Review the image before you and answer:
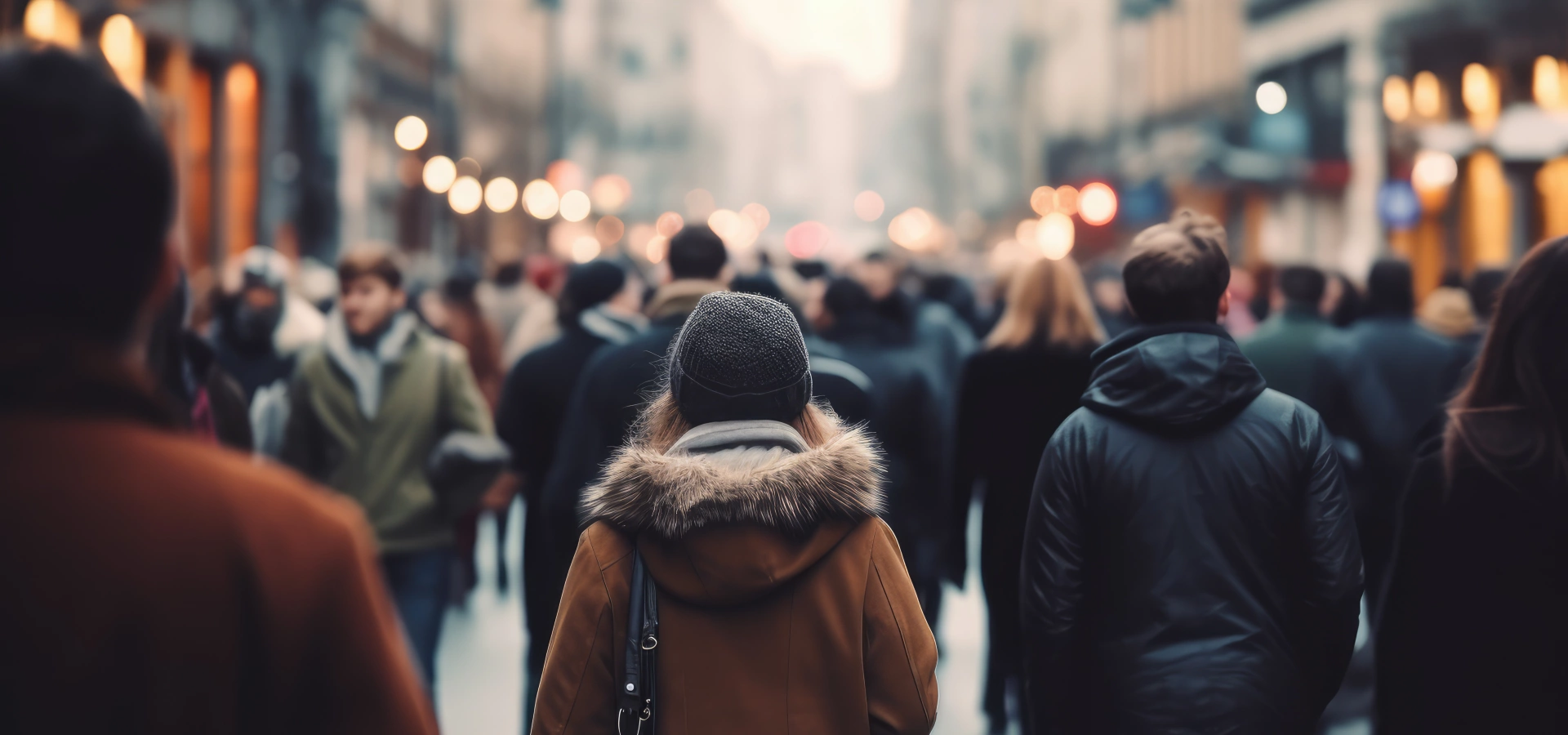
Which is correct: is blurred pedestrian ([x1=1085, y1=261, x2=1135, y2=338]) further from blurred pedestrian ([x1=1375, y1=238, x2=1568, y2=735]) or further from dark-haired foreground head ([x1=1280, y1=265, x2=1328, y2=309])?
blurred pedestrian ([x1=1375, y1=238, x2=1568, y2=735])

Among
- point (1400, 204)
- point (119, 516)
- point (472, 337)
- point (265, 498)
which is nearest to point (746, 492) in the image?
point (265, 498)

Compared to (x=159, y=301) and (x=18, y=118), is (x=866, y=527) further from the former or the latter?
(x=18, y=118)

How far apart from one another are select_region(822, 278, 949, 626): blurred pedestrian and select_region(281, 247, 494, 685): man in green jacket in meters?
1.86

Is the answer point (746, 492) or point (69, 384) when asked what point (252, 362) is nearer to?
point (746, 492)

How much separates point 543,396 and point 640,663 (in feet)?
11.9

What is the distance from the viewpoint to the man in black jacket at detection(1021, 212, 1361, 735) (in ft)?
11.6

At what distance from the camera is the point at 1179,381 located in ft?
12.1

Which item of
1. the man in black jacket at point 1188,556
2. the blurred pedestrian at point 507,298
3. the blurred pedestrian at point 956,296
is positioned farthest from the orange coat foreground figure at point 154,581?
the blurred pedestrian at point 507,298

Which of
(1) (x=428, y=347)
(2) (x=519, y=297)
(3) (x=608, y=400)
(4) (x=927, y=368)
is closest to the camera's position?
(3) (x=608, y=400)

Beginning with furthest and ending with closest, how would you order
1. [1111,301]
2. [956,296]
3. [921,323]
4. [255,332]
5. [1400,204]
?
1. [1400,204]
2. [956,296]
3. [1111,301]
4. [921,323]
5. [255,332]

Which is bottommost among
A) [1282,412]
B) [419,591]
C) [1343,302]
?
[419,591]

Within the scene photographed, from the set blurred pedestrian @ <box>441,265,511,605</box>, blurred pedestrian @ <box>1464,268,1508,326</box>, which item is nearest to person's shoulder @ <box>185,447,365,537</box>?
blurred pedestrian @ <box>1464,268,1508,326</box>

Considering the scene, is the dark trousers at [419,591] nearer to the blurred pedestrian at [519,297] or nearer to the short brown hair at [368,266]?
the short brown hair at [368,266]

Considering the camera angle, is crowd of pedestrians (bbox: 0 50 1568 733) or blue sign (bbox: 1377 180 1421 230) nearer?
crowd of pedestrians (bbox: 0 50 1568 733)
